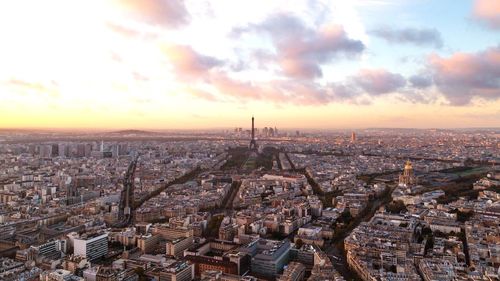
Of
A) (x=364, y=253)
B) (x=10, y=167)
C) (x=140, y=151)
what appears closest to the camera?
(x=364, y=253)

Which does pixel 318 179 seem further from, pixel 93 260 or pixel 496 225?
pixel 93 260

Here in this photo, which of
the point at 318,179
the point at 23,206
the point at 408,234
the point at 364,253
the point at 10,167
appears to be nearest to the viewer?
the point at 364,253

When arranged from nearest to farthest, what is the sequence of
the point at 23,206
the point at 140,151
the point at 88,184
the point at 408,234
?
the point at 408,234
the point at 23,206
the point at 88,184
the point at 140,151

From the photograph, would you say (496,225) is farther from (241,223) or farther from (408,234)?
(241,223)

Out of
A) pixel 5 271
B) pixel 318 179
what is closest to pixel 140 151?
pixel 318 179

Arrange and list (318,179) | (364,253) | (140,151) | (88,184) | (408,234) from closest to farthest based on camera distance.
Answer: (364,253) → (408,234) → (88,184) → (318,179) → (140,151)

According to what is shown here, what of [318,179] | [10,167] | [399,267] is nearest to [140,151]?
[10,167]

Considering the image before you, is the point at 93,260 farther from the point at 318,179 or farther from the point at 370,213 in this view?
the point at 318,179

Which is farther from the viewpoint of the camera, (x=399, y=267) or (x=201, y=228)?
(x=201, y=228)

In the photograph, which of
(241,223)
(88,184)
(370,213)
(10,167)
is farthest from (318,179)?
(10,167)

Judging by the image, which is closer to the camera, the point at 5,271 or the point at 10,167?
the point at 5,271
